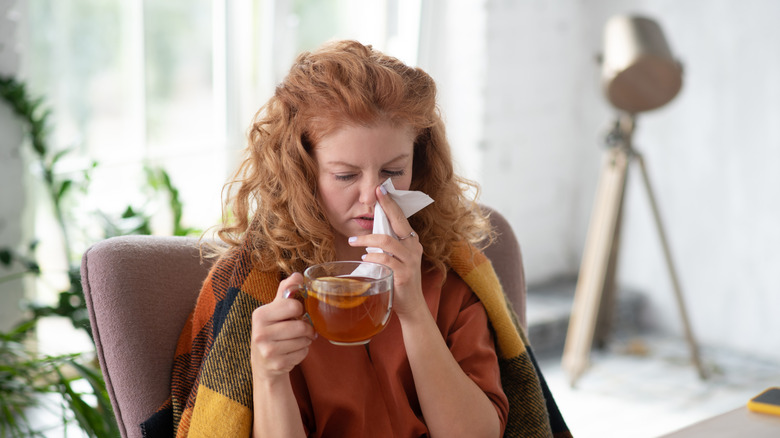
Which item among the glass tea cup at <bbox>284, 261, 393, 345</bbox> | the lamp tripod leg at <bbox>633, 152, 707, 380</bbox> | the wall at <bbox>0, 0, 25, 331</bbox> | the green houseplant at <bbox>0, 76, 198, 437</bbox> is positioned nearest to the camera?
the glass tea cup at <bbox>284, 261, 393, 345</bbox>

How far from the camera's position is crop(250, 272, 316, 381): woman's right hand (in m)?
0.99

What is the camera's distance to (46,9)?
2.58 metres

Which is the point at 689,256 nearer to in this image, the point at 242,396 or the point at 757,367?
the point at 757,367

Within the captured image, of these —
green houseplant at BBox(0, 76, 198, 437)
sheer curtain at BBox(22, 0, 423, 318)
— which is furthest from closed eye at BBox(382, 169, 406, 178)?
sheer curtain at BBox(22, 0, 423, 318)

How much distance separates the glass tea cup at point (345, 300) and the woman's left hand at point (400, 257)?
10 centimetres

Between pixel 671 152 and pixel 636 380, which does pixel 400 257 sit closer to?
pixel 636 380

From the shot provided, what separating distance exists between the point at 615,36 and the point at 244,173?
206cm

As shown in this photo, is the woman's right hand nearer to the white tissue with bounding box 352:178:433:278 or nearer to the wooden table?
the white tissue with bounding box 352:178:433:278

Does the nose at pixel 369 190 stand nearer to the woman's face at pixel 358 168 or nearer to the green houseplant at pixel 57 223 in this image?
the woman's face at pixel 358 168

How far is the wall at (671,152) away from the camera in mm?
3590

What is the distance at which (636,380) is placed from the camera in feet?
11.0

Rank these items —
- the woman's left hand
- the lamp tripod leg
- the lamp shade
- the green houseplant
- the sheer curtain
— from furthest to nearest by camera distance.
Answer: the lamp tripod leg, the lamp shade, the sheer curtain, the green houseplant, the woman's left hand

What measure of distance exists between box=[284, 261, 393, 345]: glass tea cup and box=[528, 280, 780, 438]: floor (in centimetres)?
203

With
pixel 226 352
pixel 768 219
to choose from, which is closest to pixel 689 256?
pixel 768 219
